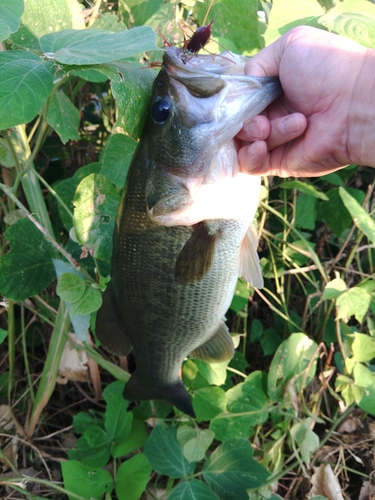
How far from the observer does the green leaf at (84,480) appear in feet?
4.69

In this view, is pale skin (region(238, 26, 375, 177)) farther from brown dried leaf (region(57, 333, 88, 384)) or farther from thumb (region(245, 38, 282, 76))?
brown dried leaf (region(57, 333, 88, 384))

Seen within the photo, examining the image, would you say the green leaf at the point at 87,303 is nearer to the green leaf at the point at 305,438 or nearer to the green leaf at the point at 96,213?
the green leaf at the point at 96,213

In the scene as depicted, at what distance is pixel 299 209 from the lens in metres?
1.95

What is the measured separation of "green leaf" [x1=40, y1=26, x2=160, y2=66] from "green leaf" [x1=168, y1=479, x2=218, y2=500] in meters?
1.24

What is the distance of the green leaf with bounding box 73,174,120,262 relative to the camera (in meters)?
1.25

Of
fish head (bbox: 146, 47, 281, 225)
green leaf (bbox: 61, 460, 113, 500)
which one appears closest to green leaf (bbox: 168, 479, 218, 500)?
green leaf (bbox: 61, 460, 113, 500)

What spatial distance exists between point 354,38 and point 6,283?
4.11ft

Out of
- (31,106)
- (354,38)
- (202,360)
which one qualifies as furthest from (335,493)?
(31,106)

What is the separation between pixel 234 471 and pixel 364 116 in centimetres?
115

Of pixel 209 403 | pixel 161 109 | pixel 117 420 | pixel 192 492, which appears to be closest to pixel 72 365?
pixel 117 420

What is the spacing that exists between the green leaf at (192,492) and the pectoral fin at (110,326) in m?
0.48

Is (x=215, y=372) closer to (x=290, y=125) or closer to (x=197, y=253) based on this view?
(x=197, y=253)

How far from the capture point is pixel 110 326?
4.55 ft

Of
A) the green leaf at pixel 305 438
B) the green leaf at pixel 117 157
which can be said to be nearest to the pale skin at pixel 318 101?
the green leaf at pixel 117 157
